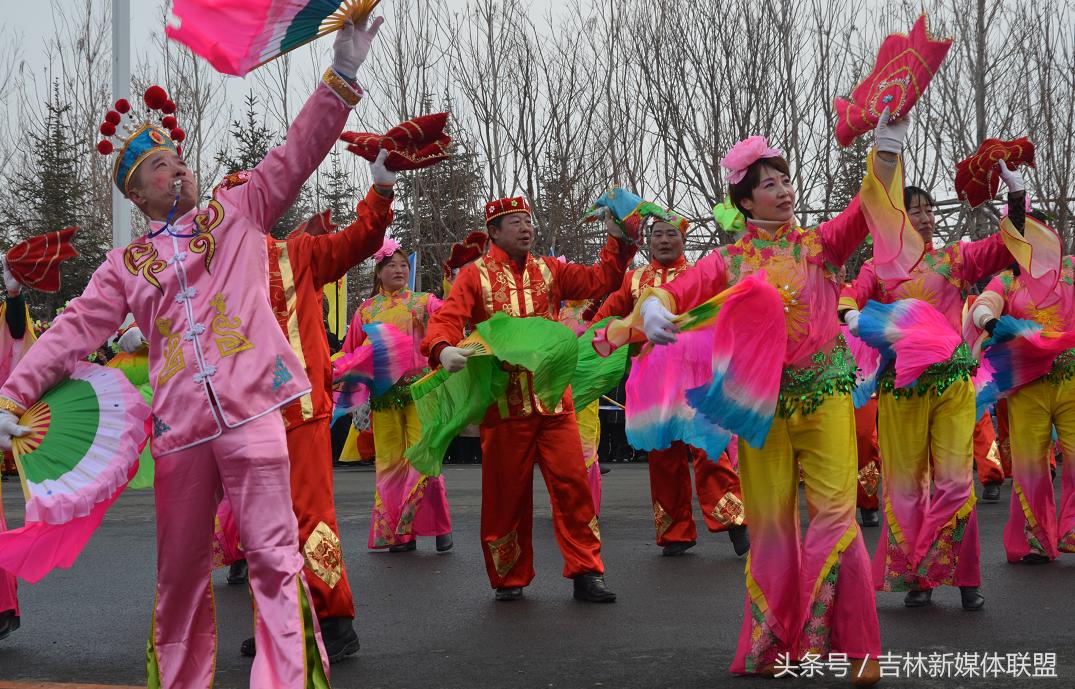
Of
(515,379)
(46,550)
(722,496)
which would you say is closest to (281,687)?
(46,550)

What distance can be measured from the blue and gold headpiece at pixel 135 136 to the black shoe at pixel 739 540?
15.5 ft

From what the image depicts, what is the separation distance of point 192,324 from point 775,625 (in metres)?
2.40

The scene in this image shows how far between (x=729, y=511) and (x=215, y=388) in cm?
487

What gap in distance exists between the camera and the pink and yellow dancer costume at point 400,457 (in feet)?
28.8

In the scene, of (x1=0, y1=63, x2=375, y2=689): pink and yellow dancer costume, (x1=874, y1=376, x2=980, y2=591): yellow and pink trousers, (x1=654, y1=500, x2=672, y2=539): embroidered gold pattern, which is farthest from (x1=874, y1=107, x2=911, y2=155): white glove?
(x1=654, y1=500, x2=672, y2=539): embroidered gold pattern

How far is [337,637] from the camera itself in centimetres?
525

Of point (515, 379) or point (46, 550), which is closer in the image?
point (46, 550)

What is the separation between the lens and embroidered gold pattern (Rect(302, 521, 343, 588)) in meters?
5.16

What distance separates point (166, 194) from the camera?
176 inches

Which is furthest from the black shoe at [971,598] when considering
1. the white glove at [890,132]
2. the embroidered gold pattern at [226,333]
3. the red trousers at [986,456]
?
the red trousers at [986,456]

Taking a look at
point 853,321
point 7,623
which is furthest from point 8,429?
point 853,321

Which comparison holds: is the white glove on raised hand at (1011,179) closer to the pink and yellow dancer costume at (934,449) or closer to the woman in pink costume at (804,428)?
the pink and yellow dancer costume at (934,449)

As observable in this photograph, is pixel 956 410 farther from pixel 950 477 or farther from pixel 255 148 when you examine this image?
pixel 255 148

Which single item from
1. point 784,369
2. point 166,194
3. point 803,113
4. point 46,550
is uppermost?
point 803,113
